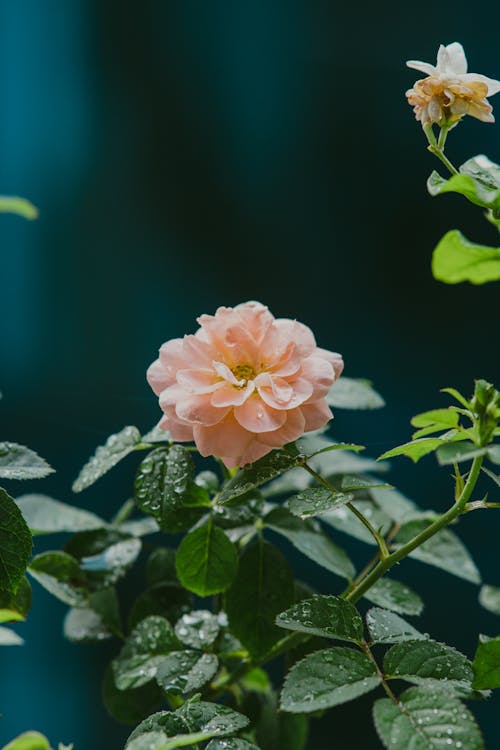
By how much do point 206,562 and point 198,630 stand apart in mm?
72

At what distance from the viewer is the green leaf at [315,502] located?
1.46 feet

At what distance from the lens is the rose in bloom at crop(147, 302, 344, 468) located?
18.3 inches

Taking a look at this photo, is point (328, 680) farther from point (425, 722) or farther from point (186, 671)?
point (186, 671)

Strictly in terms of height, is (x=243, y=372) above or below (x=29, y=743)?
above

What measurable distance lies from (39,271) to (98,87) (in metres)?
0.32

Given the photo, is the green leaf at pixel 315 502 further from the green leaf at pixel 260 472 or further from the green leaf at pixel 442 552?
the green leaf at pixel 442 552

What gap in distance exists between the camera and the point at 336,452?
Answer: 0.79 metres

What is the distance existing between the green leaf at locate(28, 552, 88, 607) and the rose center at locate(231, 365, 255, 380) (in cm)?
26

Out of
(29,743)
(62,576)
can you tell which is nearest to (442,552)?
(62,576)

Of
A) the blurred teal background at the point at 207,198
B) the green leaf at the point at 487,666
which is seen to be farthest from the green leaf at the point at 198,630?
the blurred teal background at the point at 207,198

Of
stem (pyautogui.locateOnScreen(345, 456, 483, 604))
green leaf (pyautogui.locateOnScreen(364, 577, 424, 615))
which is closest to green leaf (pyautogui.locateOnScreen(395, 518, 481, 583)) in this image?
green leaf (pyautogui.locateOnScreen(364, 577, 424, 615))

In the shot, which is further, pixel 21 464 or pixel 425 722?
pixel 21 464

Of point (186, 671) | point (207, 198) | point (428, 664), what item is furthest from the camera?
point (207, 198)

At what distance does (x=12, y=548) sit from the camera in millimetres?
479
